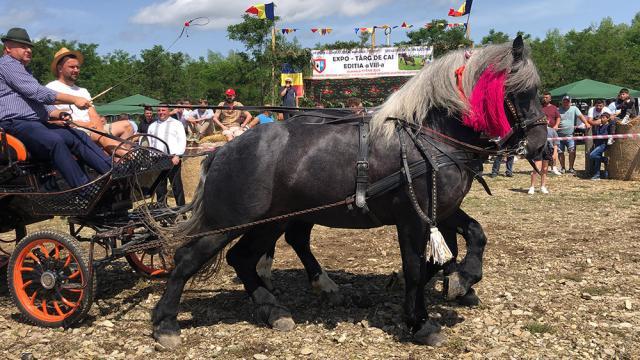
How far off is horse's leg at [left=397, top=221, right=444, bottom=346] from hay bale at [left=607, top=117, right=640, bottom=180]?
1029 cm

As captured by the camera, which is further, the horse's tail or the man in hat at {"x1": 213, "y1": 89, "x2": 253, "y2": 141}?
the man in hat at {"x1": 213, "y1": 89, "x2": 253, "y2": 141}

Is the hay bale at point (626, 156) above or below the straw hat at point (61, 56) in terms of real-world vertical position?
below

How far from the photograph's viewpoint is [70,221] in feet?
17.1

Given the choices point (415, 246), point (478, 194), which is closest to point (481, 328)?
point (415, 246)

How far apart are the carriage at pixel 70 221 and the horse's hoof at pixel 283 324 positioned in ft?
4.00

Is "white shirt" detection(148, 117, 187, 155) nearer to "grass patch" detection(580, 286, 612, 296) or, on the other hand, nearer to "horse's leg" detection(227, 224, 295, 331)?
"horse's leg" detection(227, 224, 295, 331)

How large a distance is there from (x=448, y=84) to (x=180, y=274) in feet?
8.82

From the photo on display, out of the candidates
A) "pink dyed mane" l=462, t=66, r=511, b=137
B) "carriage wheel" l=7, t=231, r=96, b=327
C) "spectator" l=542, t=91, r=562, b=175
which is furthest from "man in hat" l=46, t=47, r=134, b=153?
"spectator" l=542, t=91, r=562, b=175

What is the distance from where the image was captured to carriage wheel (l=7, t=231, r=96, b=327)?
464 cm

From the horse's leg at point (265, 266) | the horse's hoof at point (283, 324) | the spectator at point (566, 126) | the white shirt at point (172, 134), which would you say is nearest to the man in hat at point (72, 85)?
the horse's leg at point (265, 266)

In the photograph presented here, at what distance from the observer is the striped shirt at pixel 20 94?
4660mm

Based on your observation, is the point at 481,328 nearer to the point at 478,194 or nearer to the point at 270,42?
the point at 478,194

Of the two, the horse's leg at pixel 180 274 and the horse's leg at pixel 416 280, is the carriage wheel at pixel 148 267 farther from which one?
the horse's leg at pixel 416 280

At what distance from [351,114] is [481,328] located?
2.09 meters
